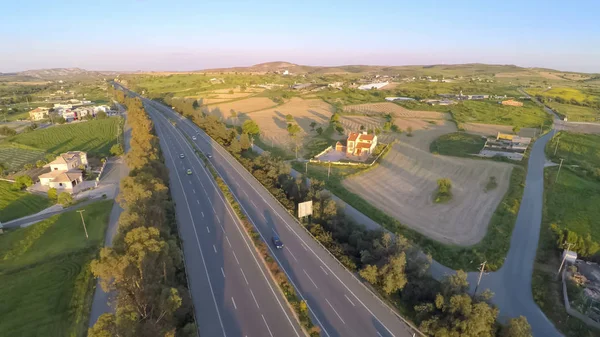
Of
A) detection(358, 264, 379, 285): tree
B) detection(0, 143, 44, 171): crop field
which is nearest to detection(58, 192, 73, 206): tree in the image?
detection(0, 143, 44, 171): crop field

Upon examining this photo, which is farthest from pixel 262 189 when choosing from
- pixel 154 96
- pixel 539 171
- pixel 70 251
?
pixel 154 96

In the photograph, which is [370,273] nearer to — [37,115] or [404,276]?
[404,276]

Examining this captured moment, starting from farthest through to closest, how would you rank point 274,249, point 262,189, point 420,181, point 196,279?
1. point 420,181
2. point 262,189
3. point 274,249
4. point 196,279

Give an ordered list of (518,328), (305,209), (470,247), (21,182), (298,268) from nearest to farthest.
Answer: (518,328) → (298,268) → (470,247) → (305,209) → (21,182)

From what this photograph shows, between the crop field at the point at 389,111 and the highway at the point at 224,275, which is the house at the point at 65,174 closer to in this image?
the highway at the point at 224,275

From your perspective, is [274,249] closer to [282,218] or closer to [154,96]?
[282,218]

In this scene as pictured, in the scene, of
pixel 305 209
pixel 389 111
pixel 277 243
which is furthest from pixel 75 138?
pixel 389 111

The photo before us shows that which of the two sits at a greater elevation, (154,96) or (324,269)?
(154,96)
